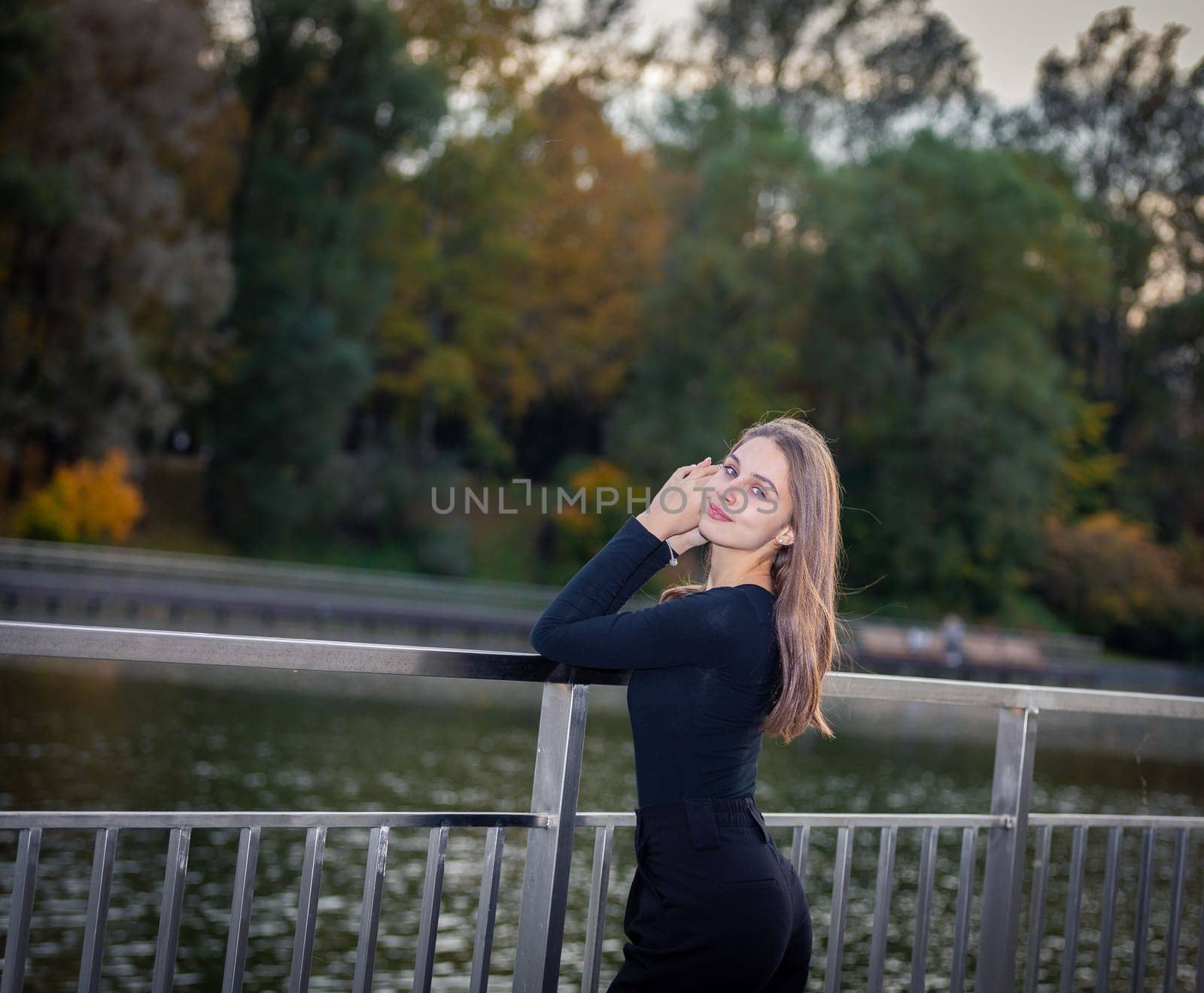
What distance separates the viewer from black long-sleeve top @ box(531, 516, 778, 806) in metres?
2.28

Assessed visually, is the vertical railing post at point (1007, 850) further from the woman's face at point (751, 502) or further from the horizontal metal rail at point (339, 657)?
the woman's face at point (751, 502)

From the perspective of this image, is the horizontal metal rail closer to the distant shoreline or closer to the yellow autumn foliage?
the distant shoreline

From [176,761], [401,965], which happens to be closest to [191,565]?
[176,761]

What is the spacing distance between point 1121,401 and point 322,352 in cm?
2861

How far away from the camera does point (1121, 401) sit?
4700 centimetres

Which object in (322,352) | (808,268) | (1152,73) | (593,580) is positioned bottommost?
(593,580)

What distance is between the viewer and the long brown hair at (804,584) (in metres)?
2.36

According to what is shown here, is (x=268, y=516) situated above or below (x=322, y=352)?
below

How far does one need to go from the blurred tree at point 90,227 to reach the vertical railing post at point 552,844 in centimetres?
2951

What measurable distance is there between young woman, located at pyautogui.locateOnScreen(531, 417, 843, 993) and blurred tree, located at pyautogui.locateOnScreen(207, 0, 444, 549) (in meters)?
31.4

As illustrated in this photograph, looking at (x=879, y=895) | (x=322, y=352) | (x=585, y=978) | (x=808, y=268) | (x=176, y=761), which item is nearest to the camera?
(x=585, y=978)

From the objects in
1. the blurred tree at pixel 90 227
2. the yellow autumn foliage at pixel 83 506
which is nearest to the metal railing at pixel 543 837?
the yellow autumn foliage at pixel 83 506

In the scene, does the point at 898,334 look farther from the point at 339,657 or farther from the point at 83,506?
the point at 339,657

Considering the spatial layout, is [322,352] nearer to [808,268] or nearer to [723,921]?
[808,268]
